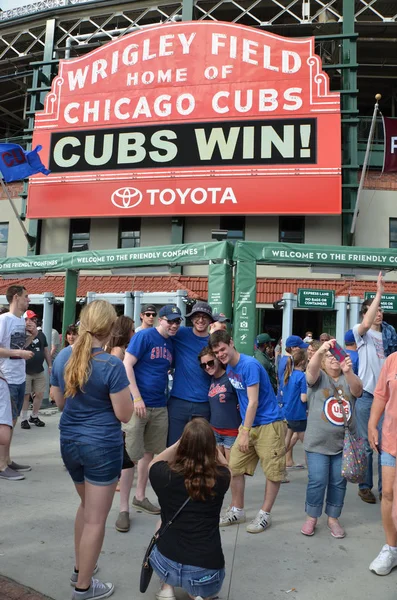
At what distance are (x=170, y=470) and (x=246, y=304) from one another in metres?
5.55

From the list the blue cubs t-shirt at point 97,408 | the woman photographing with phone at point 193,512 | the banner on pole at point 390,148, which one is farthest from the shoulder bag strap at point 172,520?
Answer: the banner on pole at point 390,148

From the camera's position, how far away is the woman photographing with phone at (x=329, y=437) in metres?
3.91

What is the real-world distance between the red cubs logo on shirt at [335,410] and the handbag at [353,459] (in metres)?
0.09

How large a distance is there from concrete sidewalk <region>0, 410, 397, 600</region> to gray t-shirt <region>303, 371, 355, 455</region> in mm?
777

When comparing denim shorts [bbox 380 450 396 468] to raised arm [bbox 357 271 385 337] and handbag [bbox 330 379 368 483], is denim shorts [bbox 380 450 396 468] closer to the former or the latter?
handbag [bbox 330 379 368 483]

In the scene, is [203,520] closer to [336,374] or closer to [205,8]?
[336,374]

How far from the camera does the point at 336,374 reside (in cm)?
408

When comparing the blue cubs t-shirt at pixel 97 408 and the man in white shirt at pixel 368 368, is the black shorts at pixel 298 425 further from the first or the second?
the blue cubs t-shirt at pixel 97 408

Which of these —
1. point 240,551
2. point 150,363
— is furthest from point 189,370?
point 240,551

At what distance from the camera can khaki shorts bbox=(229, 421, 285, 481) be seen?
13.1 ft

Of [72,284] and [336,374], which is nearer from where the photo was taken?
[336,374]

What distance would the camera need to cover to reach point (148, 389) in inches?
170

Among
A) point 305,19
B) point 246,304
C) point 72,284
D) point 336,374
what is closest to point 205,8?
point 305,19

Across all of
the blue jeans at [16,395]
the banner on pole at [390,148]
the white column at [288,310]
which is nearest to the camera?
the blue jeans at [16,395]
